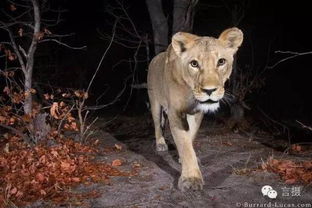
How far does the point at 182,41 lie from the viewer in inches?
203

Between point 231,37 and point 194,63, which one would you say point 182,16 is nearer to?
point 231,37

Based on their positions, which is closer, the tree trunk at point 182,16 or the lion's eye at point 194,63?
the lion's eye at point 194,63

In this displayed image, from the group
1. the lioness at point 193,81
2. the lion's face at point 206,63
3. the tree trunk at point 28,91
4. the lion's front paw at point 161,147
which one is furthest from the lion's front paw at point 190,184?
the tree trunk at point 28,91

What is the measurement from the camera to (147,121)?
11.2 metres

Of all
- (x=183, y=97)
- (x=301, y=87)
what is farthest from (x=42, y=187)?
(x=301, y=87)

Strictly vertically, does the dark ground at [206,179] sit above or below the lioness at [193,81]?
below

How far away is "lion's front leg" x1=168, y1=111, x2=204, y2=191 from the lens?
4.78m

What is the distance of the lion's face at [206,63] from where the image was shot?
183 inches

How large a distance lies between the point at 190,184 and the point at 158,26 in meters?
6.01

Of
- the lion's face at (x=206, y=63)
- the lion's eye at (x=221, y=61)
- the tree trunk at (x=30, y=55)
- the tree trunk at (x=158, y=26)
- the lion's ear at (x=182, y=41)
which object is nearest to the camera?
the lion's face at (x=206, y=63)

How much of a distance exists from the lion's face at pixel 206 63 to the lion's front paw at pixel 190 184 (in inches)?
30.2

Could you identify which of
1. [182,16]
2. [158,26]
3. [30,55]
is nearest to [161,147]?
[30,55]

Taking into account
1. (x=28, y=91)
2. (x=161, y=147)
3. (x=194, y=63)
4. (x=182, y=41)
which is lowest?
(x=161, y=147)

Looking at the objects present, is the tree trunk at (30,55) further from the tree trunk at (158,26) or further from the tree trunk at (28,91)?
the tree trunk at (158,26)
